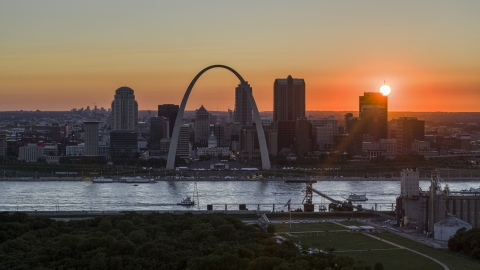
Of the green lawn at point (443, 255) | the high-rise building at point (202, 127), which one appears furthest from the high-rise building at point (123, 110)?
the green lawn at point (443, 255)

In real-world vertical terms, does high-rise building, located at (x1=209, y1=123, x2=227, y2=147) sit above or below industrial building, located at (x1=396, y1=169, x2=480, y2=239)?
above

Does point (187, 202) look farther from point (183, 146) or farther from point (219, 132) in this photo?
point (219, 132)

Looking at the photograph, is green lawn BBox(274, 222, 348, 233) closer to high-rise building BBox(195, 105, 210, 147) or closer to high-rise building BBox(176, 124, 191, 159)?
high-rise building BBox(176, 124, 191, 159)

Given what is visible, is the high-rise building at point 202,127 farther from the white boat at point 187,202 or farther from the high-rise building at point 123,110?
the white boat at point 187,202

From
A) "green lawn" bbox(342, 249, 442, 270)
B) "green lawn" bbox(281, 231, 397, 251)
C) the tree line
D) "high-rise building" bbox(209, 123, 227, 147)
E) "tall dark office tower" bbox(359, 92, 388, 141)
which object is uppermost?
"tall dark office tower" bbox(359, 92, 388, 141)

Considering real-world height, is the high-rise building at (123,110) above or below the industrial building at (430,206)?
above

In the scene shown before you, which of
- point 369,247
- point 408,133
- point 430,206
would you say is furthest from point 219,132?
point 369,247

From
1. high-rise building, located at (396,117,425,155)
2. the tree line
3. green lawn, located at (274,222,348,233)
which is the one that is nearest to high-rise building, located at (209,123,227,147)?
high-rise building, located at (396,117,425,155)

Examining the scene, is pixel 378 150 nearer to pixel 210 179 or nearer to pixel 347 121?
pixel 347 121
